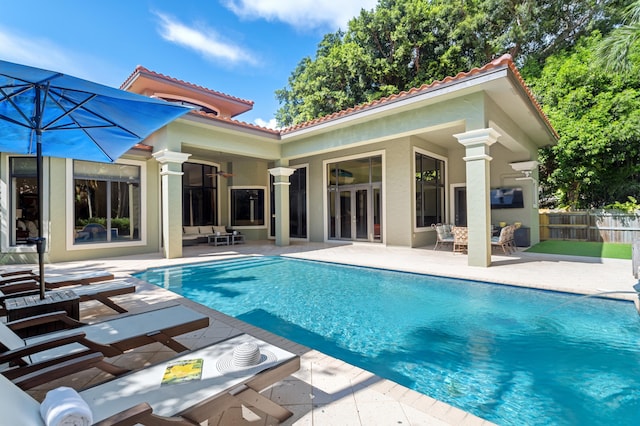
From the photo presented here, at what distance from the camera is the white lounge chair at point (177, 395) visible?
1398 millimetres

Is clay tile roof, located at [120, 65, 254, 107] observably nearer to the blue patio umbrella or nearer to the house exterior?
the house exterior

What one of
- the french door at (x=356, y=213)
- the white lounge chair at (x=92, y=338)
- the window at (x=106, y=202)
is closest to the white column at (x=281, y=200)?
the french door at (x=356, y=213)

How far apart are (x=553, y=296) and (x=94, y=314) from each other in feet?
23.3

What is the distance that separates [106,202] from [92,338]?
Result: 8.75 meters

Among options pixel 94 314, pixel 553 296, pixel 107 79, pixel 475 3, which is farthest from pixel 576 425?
pixel 475 3

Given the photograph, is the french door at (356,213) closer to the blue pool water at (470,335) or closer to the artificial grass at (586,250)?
the artificial grass at (586,250)

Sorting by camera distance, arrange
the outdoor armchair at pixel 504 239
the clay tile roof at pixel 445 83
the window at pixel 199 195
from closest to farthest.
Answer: the clay tile roof at pixel 445 83 < the outdoor armchair at pixel 504 239 < the window at pixel 199 195

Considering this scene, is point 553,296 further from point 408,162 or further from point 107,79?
point 107,79

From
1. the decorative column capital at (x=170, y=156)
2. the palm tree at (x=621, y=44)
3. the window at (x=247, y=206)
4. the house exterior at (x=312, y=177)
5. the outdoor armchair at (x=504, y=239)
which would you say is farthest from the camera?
the window at (x=247, y=206)

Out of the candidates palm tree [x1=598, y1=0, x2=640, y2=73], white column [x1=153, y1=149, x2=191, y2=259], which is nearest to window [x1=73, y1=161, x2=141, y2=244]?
white column [x1=153, y1=149, x2=191, y2=259]

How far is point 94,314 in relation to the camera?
4.47 metres

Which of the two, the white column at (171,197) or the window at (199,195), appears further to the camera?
the window at (199,195)

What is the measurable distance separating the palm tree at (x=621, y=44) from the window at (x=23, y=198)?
54.7ft

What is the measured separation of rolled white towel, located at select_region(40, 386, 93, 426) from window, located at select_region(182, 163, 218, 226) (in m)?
12.7
